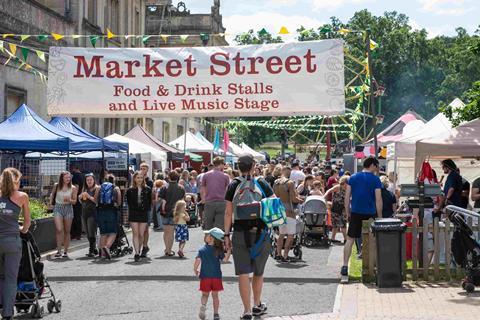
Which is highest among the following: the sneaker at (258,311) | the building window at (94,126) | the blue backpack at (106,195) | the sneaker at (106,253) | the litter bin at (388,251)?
the building window at (94,126)

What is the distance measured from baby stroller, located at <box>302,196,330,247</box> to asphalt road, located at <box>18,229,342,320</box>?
183cm

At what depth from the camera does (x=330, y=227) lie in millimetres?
20781

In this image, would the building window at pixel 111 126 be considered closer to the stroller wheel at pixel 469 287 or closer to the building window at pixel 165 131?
the building window at pixel 165 131

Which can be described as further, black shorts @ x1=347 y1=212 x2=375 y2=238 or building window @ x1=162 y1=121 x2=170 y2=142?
building window @ x1=162 y1=121 x2=170 y2=142

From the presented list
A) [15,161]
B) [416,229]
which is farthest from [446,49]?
[416,229]

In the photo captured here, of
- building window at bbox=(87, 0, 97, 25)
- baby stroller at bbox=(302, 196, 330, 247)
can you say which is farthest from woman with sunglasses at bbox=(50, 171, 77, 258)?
building window at bbox=(87, 0, 97, 25)

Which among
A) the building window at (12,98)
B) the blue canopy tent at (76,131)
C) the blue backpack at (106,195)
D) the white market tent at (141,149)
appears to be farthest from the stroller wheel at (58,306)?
the white market tent at (141,149)

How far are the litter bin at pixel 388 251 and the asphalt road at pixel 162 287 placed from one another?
0.76 m

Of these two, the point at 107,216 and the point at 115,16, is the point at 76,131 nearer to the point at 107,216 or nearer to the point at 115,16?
the point at 107,216

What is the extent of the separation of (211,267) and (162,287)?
3.11 meters

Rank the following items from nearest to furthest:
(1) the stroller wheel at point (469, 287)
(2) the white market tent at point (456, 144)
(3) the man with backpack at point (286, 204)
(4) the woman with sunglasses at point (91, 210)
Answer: (1) the stroller wheel at point (469, 287) < (2) the white market tent at point (456, 144) < (3) the man with backpack at point (286, 204) < (4) the woman with sunglasses at point (91, 210)

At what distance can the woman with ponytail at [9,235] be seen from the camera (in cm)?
955

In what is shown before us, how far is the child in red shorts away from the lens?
9.53 meters

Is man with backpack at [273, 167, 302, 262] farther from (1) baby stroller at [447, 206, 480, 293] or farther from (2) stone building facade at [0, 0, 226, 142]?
(2) stone building facade at [0, 0, 226, 142]
